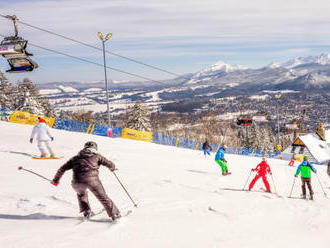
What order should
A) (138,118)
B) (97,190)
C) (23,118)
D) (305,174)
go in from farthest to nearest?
(138,118)
(23,118)
(305,174)
(97,190)

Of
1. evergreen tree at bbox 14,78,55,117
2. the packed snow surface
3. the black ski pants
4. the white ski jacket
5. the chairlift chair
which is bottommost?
the packed snow surface

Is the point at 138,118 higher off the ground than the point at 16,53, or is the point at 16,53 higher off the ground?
the point at 16,53

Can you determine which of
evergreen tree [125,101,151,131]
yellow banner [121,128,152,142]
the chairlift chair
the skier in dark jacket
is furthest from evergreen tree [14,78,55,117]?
the skier in dark jacket

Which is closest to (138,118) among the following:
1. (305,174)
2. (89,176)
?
(305,174)

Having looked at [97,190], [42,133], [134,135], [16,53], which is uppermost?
[16,53]

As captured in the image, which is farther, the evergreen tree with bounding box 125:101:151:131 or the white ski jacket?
the evergreen tree with bounding box 125:101:151:131

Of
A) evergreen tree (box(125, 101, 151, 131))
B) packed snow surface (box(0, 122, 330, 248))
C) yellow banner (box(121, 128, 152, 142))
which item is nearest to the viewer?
packed snow surface (box(0, 122, 330, 248))

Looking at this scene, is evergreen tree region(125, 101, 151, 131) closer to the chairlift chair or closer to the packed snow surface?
the chairlift chair

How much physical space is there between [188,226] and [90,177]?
2034mm

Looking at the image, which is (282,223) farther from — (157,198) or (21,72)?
(21,72)

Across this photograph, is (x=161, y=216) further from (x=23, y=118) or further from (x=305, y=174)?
(x=23, y=118)

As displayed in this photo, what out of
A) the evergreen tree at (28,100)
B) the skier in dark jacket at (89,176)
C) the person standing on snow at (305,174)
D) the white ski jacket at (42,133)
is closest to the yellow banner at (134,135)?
the white ski jacket at (42,133)

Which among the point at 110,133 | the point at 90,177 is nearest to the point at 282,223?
the point at 90,177

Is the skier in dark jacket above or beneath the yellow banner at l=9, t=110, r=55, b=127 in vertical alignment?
beneath
